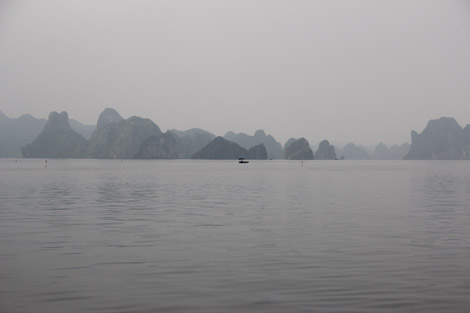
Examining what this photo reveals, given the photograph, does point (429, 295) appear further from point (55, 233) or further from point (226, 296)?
point (55, 233)

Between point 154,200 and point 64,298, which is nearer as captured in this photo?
point 64,298

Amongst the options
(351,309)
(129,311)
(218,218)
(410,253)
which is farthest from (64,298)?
(218,218)

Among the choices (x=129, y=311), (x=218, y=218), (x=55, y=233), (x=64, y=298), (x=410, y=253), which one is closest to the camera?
(x=129, y=311)

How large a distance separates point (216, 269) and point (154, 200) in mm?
35117

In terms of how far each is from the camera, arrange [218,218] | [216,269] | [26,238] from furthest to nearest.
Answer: [218,218], [26,238], [216,269]

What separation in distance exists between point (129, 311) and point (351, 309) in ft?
20.4

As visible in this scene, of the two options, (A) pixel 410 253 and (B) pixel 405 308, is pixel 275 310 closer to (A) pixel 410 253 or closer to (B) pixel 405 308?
(B) pixel 405 308

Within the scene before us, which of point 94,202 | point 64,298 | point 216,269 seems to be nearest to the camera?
point 64,298

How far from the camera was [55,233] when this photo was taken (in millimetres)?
30328

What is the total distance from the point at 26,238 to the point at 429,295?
69.0 ft

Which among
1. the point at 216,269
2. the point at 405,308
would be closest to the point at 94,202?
the point at 216,269

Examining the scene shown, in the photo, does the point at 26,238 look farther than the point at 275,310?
Yes

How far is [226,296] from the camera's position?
53.1 ft

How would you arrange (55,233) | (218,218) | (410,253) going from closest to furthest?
(410,253) < (55,233) < (218,218)
